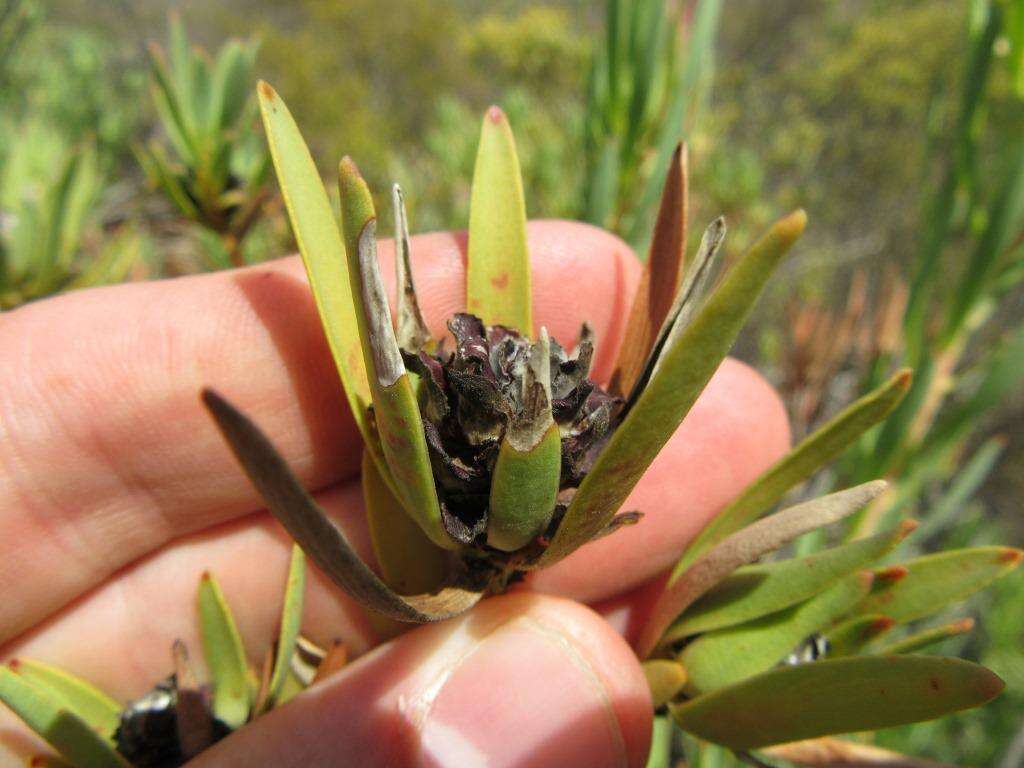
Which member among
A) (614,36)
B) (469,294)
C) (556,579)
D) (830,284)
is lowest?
(830,284)

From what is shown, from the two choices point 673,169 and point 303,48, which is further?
point 303,48

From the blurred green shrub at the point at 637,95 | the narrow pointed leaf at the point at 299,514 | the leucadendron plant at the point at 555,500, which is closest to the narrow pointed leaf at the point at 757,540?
the leucadendron plant at the point at 555,500

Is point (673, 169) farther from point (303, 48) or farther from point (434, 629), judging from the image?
point (303, 48)

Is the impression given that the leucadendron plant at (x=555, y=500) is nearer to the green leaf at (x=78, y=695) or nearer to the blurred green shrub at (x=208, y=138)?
the green leaf at (x=78, y=695)

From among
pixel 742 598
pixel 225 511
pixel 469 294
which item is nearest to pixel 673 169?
pixel 469 294

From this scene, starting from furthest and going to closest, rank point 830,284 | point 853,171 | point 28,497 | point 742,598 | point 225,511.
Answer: point 853,171
point 830,284
point 225,511
point 28,497
point 742,598

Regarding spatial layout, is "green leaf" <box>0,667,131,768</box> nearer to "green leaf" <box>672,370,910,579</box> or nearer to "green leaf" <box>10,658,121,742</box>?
"green leaf" <box>10,658,121,742</box>
